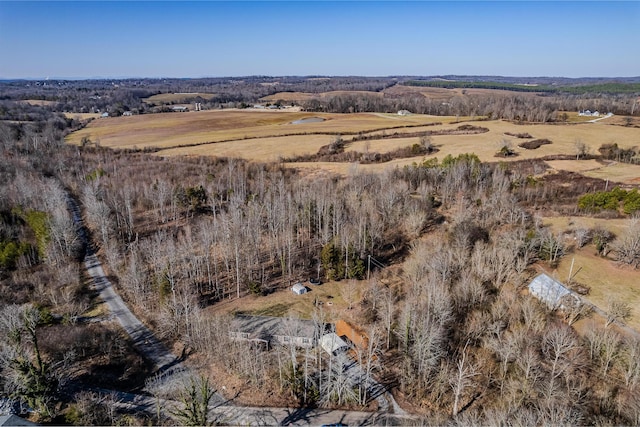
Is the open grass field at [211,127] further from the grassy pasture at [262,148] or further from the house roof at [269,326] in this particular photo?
the house roof at [269,326]

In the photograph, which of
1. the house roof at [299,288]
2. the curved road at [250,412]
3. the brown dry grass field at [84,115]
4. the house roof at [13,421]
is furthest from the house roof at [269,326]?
the brown dry grass field at [84,115]

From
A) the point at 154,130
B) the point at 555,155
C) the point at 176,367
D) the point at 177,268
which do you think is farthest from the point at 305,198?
the point at 154,130

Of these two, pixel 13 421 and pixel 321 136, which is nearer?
pixel 13 421

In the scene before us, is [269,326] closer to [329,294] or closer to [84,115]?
[329,294]

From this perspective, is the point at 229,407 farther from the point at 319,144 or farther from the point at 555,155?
the point at 555,155

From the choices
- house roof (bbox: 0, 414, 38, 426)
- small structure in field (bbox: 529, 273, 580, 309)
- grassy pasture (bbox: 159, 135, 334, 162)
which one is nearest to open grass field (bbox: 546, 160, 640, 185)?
small structure in field (bbox: 529, 273, 580, 309)

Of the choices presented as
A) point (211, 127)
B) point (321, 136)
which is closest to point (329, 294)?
point (321, 136)
